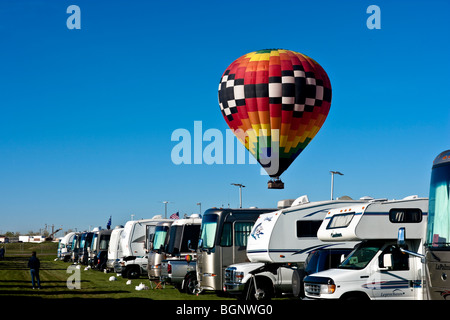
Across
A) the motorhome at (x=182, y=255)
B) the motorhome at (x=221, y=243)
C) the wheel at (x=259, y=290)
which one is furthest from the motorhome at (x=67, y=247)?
the wheel at (x=259, y=290)

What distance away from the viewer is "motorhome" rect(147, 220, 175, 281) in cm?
2858

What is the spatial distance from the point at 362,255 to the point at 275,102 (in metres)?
20.3

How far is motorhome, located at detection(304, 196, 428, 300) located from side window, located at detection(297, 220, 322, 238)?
4842 millimetres

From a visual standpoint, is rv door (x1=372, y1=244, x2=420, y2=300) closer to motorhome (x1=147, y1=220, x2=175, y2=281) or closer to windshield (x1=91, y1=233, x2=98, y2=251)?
motorhome (x1=147, y1=220, x2=175, y2=281)

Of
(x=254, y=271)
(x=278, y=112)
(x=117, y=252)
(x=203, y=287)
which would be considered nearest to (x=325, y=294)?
(x=254, y=271)

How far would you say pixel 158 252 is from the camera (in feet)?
95.5

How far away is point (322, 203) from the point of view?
21781 mm

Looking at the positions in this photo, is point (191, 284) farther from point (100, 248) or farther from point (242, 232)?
point (100, 248)

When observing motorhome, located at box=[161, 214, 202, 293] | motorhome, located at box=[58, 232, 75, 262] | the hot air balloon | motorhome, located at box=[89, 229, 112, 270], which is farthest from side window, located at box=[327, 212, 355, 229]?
motorhome, located at box=[58, 232, 75, 262]

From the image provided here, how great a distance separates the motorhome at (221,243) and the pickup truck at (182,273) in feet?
3.97
